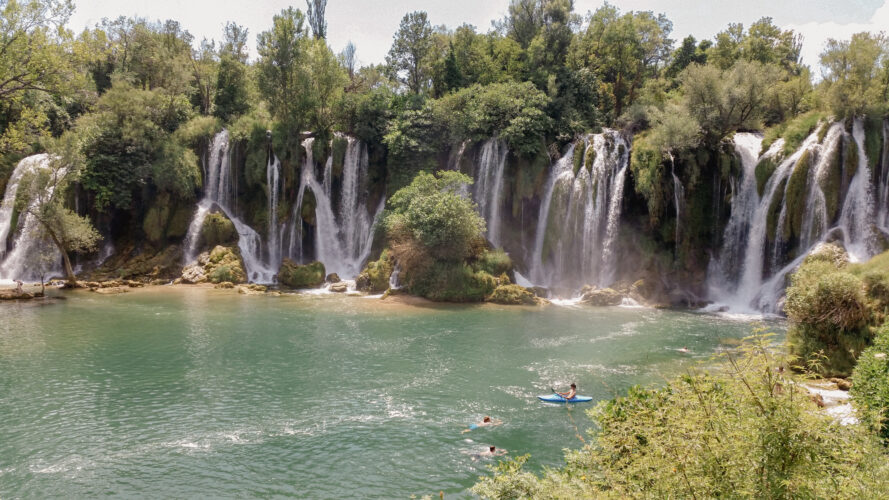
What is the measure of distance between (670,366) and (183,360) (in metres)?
17.5

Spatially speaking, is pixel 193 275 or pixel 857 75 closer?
pixel 857 75

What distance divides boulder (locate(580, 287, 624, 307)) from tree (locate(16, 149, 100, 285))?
3112 cm

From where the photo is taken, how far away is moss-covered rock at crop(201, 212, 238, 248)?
130ft

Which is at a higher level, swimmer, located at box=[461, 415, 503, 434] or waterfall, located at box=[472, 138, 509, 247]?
waterfall, located at box=[472, 138, 509, 247]

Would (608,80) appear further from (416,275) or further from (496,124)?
(416,275)

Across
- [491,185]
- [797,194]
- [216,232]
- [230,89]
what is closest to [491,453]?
[797,194]

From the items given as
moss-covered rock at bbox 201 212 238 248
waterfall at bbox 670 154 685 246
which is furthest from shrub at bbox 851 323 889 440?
moss-covered rock at bbox 201 212 238 248

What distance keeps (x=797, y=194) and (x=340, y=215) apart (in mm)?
29192

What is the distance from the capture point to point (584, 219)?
115 feet

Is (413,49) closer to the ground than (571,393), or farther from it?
farther from it

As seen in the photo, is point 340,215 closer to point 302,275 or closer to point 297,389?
point 302,275

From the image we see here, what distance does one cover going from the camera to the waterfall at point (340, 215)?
4084cm

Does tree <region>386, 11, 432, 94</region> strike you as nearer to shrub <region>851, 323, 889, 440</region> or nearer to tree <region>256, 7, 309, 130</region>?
tree <region>256, 7, 309, 130</region>

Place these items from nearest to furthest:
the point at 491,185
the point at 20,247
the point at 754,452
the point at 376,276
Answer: the point at 754,452 → the point at 376,276 → the point at 20,247 → the point at 491,185
